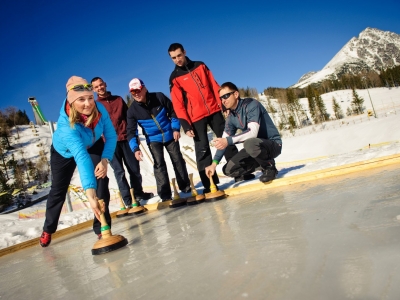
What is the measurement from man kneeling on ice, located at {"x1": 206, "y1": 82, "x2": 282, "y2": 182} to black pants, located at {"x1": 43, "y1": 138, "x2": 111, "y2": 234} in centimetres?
124

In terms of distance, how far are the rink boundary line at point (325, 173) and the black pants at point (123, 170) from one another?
211 cm

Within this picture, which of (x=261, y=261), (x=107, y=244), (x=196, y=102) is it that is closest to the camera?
(x=261, y=261)

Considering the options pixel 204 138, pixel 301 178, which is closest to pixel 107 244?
pixel 301 178

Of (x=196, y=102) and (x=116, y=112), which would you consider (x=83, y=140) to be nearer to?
(x=196, y=102)

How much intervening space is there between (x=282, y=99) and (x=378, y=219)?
99.9 meters

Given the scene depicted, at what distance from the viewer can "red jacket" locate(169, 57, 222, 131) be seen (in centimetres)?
436

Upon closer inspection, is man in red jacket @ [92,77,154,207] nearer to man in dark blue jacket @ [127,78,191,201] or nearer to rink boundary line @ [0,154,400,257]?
man in dark blue jacket @ [127,78,191,201]

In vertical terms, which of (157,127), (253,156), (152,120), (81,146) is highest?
(152,120)

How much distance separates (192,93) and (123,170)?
187 cm

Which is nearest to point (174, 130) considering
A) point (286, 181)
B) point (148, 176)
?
point (286, 181)

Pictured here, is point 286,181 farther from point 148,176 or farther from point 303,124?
point 303,124

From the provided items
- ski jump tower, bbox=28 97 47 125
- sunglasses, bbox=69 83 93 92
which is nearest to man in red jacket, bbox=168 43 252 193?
sunglasses, bbox=69 83 93 92

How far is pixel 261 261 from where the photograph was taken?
1.13 m

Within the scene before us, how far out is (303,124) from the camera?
79812mm
